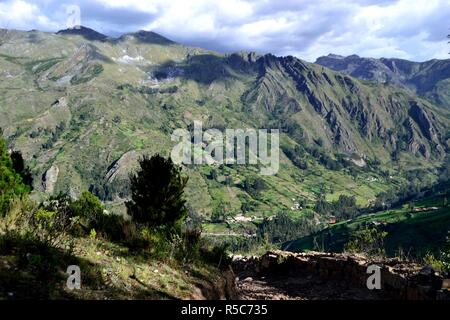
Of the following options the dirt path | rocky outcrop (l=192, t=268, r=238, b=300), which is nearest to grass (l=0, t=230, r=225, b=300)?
rocky outcrop (l=192, t=268, r=238, b=300)

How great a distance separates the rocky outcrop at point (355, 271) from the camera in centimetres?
1716

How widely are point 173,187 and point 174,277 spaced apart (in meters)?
24.2

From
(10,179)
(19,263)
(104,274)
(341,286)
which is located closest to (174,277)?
(104,274)

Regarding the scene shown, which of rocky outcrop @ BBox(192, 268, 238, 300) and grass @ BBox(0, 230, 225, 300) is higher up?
grass @ BBox(0, 230, 225, 300)

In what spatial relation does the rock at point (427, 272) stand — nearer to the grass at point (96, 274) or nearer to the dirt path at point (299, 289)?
the dirt path at point (299, 289)

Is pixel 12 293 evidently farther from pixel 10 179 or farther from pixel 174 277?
pixel 10 179

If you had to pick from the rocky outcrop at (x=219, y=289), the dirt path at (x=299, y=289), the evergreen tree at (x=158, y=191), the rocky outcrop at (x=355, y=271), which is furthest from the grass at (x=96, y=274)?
the evergreen tree at (x=158, y=191)

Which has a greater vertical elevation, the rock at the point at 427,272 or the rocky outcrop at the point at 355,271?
the rock at the point at 427,272

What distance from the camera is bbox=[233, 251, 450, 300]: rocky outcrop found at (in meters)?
17.2

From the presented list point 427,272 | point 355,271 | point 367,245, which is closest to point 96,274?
point 427,272

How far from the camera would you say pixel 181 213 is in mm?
38750

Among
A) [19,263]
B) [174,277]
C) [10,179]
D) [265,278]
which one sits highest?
[10,179]

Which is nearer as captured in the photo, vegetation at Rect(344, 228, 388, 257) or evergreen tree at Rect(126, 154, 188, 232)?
vegetation at Rect(344, 228, 388, 257)

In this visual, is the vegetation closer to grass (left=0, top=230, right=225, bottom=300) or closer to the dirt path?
the dirt path
